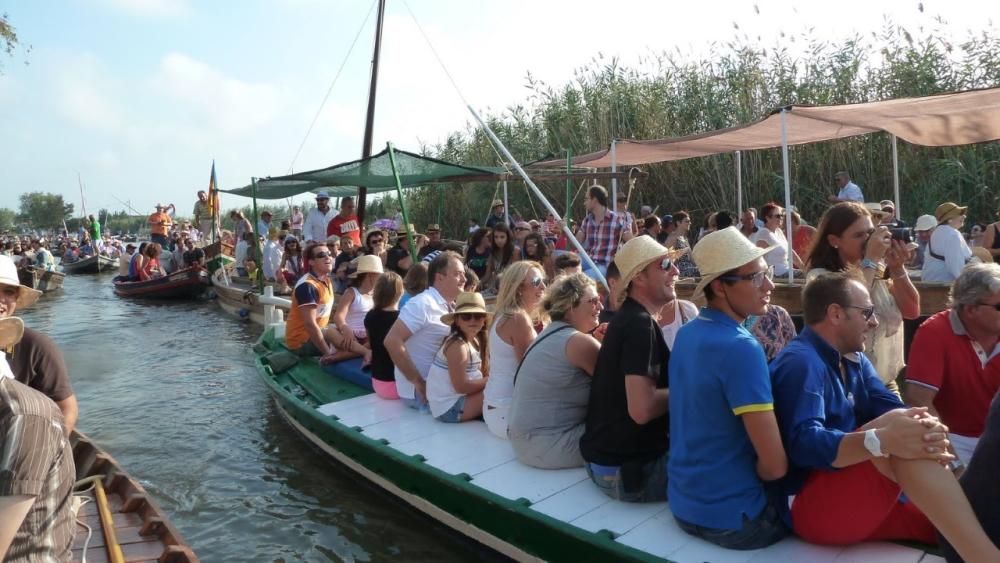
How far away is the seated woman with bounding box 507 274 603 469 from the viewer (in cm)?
405

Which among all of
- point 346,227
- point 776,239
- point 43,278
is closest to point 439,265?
point 776,239

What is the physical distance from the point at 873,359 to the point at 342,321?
4.96 m

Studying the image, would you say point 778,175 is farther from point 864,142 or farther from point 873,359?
point 873,359

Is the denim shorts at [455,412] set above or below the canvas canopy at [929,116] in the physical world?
below

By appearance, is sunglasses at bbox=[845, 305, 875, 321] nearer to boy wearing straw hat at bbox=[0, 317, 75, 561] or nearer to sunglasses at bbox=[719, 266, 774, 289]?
sunglasses at bbox=[719, 266, 774, 289]

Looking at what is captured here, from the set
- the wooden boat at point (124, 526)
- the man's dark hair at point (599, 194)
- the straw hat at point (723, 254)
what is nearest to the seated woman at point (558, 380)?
the straw hat at point (723, 254)

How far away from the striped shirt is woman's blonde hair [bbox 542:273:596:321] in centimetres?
246

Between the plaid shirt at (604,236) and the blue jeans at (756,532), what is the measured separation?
6.00 meters

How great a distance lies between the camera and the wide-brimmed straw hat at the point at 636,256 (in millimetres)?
3502

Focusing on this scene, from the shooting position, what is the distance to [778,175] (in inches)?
612

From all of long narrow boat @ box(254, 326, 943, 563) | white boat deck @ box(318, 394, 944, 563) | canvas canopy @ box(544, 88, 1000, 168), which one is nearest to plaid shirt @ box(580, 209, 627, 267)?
canvas canopy @ box(544, 88, 1000, 168)

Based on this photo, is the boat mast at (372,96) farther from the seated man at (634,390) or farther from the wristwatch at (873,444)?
the wristwatch at (873,444)

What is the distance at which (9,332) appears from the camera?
2.55 meters

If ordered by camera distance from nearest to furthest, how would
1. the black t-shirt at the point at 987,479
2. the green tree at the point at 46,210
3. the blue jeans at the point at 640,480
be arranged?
the black t-shirt at the point at 987,479 < the blue jeans at the point at 640,480 < the green tree at the point at 46,210
